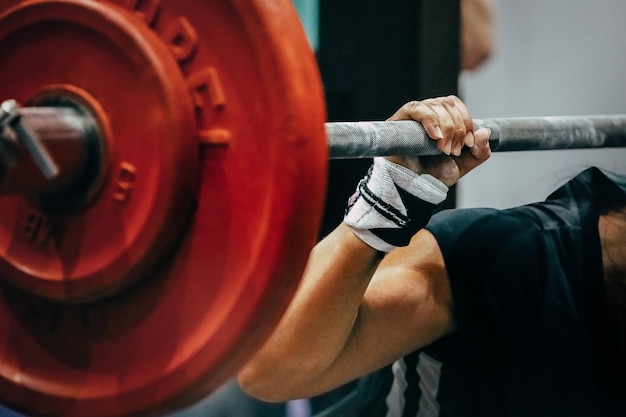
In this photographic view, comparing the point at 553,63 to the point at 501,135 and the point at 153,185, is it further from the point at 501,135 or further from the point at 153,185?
the point at 153,185

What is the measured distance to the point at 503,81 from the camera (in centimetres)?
130

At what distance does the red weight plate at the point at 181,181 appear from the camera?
1.57 feet

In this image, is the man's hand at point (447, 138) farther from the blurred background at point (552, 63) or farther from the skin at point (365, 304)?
the blurred background at point (552, 63)

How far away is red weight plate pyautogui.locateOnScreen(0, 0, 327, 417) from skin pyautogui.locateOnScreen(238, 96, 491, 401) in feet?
1.04

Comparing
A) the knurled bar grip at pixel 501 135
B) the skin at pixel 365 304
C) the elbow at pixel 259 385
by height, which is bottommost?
the elbow at pixel 259 385

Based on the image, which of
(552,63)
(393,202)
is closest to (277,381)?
(393,202)

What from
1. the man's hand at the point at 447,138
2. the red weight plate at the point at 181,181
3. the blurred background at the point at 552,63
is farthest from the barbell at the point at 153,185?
the blurred background at the point at 552,63

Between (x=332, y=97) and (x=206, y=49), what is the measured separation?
748 mm

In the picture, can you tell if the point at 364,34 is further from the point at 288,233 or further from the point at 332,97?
the point at 288,233

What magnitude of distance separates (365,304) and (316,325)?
0.33 feet

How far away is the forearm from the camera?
90 centimetres

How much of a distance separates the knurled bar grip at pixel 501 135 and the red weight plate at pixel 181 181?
19 cm

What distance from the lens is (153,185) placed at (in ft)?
1.64

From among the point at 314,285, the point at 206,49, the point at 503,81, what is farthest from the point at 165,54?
the point at 503,81
